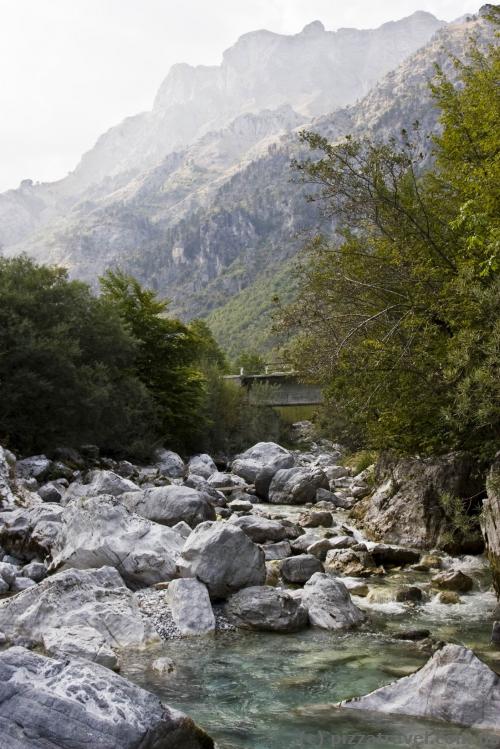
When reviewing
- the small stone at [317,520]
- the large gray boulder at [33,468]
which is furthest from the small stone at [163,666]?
the large gray boulder at [33,468]

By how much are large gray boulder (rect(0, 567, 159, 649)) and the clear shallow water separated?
419 mm

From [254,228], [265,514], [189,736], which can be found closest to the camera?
[189,736]

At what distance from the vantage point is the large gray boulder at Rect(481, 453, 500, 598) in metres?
9.13

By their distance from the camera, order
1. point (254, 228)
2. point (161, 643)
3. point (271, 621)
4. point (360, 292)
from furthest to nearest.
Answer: point (254, 228) < point (360, 292) < point (271, 621) < point (161, 643)

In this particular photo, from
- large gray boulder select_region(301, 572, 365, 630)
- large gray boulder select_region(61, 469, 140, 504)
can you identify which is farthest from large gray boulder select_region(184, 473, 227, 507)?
large gray boulder select_region(301, 572, 365, 630)

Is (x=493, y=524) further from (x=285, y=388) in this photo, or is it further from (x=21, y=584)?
(x=285, y=388)

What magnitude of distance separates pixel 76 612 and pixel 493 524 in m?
5.65

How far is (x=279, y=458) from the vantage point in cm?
2675

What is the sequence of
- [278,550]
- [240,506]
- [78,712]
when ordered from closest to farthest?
[78,712] < [278,550] < [240,506]

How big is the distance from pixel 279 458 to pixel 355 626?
18.2 meters

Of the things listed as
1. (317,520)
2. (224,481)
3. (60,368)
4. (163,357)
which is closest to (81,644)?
(317,520)

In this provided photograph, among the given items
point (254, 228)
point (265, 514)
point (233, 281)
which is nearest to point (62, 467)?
point (265, 514)

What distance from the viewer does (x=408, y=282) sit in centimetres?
1309

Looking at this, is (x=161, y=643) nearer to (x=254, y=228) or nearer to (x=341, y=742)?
(x=341, y=742)
